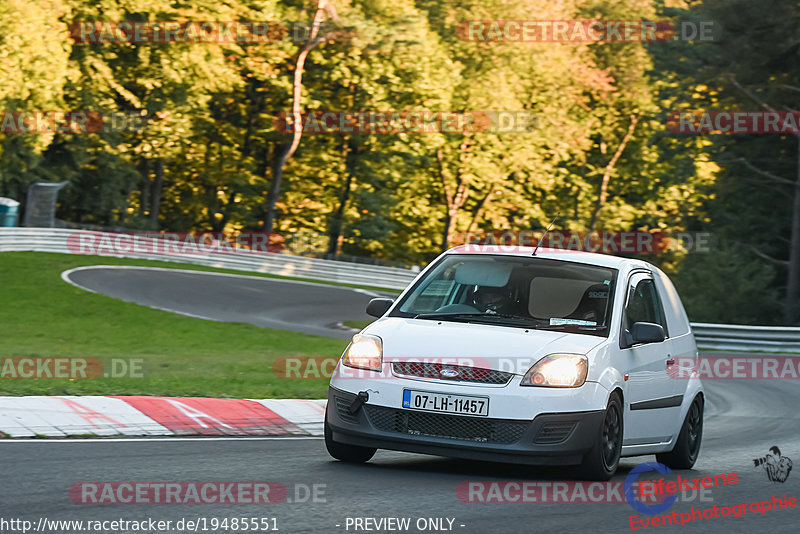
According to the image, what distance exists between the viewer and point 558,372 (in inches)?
305

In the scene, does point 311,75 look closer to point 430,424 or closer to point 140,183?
point 140,183

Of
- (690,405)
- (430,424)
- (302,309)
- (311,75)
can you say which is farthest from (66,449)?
(311,75)

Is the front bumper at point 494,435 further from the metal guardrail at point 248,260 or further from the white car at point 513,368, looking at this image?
the metal guardrail at point 248,260

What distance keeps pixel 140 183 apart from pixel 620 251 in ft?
80.5

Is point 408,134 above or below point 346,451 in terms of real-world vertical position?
above

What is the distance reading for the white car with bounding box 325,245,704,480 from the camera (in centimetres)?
762

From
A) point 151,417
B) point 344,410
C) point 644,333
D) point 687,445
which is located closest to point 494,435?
point 344,410

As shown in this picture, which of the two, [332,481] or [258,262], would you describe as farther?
[258,262]

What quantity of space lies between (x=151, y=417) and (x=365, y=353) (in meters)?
2.82

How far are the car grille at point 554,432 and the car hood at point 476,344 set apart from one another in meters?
0.38

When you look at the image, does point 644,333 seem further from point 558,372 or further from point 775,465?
point 775,465

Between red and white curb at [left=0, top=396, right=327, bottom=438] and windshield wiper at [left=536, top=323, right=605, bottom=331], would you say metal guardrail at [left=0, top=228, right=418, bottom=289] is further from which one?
windshield wiper at [left=536, top=323, right=605, bottom=331]

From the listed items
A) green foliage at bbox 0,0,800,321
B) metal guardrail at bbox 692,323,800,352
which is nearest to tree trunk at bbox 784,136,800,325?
green foliage at bbox 0,0,800,321

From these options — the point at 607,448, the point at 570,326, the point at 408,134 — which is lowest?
the point at 607,448
